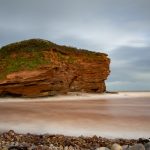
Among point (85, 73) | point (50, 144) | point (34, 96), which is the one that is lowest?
point (50, 144)

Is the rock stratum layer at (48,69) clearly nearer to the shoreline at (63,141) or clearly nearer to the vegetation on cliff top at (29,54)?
the vegetation on cliff top at (29,54)

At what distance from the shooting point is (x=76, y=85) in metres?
34.4

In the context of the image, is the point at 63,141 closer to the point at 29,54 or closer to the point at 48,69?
the point at 48,69

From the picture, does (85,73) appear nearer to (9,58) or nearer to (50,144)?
(9,58)

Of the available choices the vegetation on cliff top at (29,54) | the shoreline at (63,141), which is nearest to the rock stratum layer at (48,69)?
the vegetation on cliff top at (29,54)

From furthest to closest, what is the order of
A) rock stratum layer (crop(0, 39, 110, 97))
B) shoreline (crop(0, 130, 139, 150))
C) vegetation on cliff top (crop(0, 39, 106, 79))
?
vegetation on cliff top (crop(0, 39, 106, 79)) < rock stratum layer (crop(0, 39, 110, 97)) < shoreline (crop(0, 130, 139, 150))

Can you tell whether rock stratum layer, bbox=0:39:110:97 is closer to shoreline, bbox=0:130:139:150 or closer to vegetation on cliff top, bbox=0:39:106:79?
vegetation on cliff top, bbox=0:39:106:79

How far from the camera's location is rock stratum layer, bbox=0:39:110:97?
1157 inches

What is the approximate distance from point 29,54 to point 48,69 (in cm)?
324

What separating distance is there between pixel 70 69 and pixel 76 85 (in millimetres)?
1970

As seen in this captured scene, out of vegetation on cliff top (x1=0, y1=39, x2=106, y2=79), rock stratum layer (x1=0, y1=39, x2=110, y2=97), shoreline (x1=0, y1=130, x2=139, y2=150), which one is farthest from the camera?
vegetation on cliff top (x1=0, y1=39, x2=106, y2=79)

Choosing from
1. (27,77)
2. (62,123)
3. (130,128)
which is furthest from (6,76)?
(130,128)

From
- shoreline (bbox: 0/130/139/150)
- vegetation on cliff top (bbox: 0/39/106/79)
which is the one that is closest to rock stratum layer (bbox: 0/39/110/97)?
vegetation on cliff top (bbox: 0/39/106/79)

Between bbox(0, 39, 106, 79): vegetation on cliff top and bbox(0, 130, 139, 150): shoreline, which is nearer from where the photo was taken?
bbox(0, 130, 139, 150): shoreline
